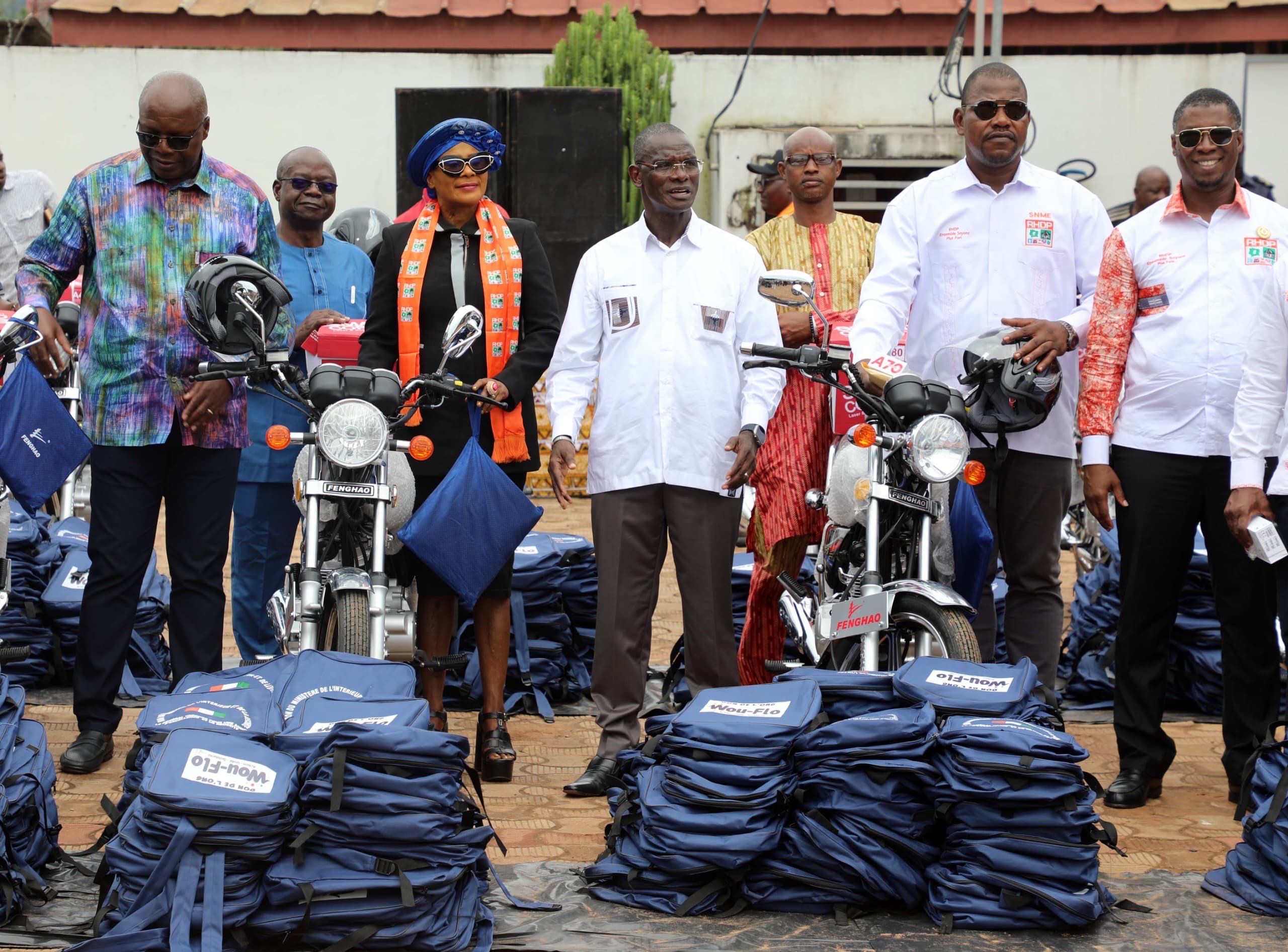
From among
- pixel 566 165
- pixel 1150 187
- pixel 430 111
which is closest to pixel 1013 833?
pixel 1150 187

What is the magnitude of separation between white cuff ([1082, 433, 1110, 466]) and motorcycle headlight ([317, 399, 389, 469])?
7.30ft

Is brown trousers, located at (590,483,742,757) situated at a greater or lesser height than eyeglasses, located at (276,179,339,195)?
lesser

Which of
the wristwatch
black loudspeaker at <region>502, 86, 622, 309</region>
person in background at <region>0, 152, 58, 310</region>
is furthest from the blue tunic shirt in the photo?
black loudspeaker at <region>502, 86, 622, 309</region>

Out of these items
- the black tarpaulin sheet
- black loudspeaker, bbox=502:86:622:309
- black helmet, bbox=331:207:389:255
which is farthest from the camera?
black loudspeaker, bbox=502:86:622:309

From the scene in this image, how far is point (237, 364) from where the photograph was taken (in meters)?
4.94

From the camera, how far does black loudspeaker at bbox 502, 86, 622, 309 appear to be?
12258 mm

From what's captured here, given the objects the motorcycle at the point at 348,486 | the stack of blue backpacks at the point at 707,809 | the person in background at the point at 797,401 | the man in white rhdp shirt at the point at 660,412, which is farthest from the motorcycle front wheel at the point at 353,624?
the person in background at the point at 797,401

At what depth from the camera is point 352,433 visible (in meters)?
4.84

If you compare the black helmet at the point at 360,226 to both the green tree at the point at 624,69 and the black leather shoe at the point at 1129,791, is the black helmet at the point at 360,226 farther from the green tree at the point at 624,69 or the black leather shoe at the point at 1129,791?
the black leather shoe at the point at 1129,791

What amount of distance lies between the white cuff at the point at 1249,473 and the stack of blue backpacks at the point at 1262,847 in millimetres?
723

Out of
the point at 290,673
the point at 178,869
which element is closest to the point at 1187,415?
the point at 290,673

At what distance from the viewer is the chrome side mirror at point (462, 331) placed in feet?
16.1

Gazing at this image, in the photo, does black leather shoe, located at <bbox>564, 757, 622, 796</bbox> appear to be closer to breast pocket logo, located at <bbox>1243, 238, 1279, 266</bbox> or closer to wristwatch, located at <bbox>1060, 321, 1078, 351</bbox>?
wristwatch, located at <bbox>1060, 321, 1078, 351</bbox>

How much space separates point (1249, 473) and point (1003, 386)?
0.76m
